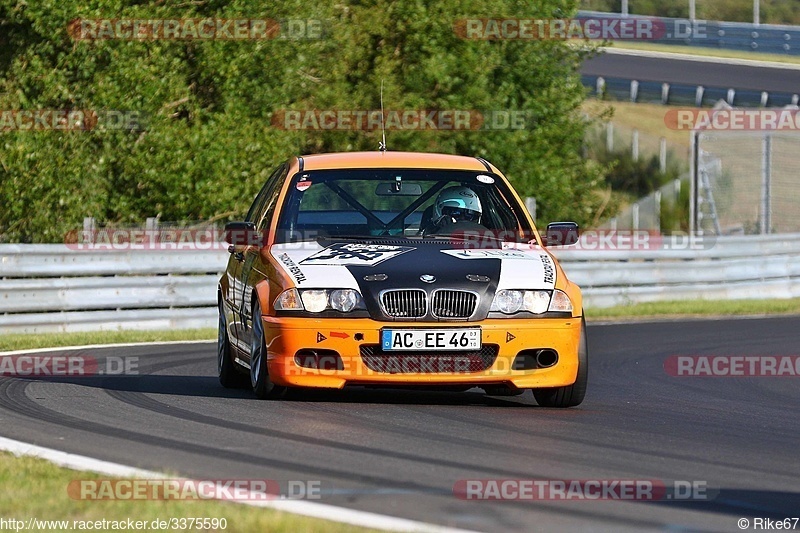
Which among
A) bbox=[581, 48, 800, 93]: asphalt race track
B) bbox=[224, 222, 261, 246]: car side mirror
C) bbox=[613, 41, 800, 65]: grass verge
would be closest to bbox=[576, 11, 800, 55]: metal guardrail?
bbox=[613, 41, 800, 65]: grass verge

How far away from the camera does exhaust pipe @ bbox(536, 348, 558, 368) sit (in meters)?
8.59

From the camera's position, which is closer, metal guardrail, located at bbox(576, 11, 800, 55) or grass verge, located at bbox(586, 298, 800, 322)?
grass verge, located at bbox(586, 298, 800, 322)

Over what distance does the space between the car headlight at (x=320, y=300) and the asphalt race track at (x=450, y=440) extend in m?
0.57

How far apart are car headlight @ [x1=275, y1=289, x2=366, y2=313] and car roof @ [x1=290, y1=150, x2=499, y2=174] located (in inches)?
62.4

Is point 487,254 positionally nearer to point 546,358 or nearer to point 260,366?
point 546,358

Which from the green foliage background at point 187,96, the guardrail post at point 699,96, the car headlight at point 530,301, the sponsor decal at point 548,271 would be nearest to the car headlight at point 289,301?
→ the car headlight at point 530,301

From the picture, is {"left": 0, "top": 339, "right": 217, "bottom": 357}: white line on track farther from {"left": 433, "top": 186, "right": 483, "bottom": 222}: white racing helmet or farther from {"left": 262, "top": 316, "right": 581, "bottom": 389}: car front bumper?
{"left": 262, "top": 316, "right": 581, "bottom": 389}: car front bumper

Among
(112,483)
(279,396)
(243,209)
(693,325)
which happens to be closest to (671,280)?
(693,325)

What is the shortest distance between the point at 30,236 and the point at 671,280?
9.28 metres

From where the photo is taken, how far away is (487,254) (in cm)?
892

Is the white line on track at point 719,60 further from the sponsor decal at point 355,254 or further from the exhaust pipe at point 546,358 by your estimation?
the exhaust pipe at point 546,358

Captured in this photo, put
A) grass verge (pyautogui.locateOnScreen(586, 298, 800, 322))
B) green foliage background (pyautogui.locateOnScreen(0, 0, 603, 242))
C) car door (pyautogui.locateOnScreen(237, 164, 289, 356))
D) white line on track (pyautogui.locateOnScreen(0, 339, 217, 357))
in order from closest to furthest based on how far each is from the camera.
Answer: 1. car door (pyautogui.locateOnScreen(237, 164, 289, 356))
2. white line on track (pyautogui.locateOnScreen(0, 339, 217, 357))
3. grass verge (pyautogui.locateOnScreen(586, 298, 800, 322))
4. green foliage background (pyautogui.locateOnScreen(0, 0, 603, 242))

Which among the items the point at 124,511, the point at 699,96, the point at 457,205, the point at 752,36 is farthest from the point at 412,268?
the point at 752,36

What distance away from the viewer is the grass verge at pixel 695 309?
66.6ft
